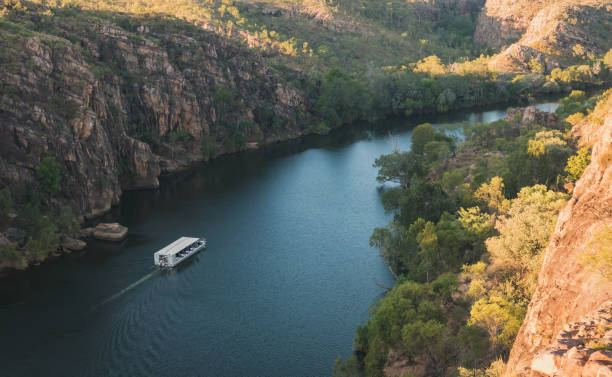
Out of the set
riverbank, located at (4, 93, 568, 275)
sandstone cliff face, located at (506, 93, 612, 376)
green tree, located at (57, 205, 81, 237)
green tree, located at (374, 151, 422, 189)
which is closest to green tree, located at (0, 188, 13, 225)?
riverbank, located at (4, 93, 568, 275)

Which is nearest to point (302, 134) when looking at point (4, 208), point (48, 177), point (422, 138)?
point (422, 138)

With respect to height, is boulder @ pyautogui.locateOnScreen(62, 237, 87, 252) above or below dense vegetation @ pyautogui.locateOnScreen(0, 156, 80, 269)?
below

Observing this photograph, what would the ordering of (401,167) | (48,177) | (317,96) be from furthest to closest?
(317,96) < (401,167) < (48,177)

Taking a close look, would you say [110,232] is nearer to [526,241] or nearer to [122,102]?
[122,102]

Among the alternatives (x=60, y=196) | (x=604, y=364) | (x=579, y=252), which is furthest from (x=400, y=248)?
(x=60, y=196)

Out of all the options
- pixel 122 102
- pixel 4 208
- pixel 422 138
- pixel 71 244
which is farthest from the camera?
pixel 122 102

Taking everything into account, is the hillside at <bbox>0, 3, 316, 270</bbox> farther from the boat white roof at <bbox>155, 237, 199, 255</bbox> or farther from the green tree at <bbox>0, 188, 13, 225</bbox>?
the boat white roof at <bbox>155, 237, 199, 255</bbox>

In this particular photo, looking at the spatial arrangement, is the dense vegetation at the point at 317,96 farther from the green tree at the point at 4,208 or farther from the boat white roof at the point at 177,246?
the boat white roof at the point at 177,246
